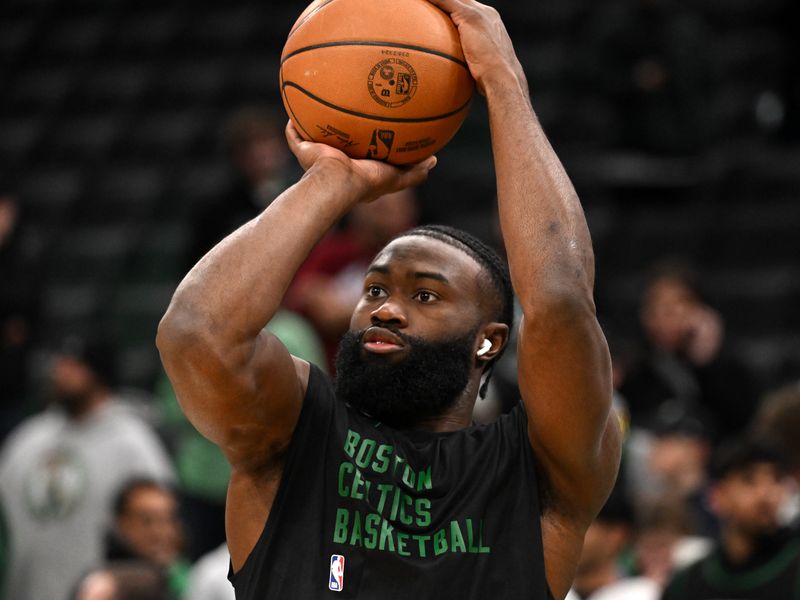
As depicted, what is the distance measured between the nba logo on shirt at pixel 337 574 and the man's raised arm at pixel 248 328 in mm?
281

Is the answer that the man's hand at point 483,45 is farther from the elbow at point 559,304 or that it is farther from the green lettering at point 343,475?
the green lettering at point 343,475

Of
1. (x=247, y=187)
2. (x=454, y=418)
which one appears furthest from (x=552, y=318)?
(x=247, y=187)

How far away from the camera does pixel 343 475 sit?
3.44 meters

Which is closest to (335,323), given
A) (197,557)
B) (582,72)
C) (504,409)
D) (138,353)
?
(504,409)

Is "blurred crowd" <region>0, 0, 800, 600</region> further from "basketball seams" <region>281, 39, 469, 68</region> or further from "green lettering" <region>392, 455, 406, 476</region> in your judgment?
"basketball seams" <region>281, 39, 469, 68</region>

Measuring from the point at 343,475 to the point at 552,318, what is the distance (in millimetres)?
604

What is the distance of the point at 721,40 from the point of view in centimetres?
1198

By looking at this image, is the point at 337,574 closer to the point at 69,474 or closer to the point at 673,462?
the point at 673,462

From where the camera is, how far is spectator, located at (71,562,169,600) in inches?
196

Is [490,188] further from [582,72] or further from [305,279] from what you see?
[305,279]

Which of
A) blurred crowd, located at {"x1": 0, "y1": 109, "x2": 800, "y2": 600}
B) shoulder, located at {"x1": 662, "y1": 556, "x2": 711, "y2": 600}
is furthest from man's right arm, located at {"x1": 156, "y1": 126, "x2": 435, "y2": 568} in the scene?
shoulder, located at {"x1": 662, "y1": 556, "x2": 711, "y2": 600}

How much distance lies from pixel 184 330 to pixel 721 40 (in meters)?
9.48

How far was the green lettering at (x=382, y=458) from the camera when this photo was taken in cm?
344

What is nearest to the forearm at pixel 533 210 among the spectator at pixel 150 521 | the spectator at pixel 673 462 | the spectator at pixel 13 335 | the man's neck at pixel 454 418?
the man's neck at pixel 454 418
